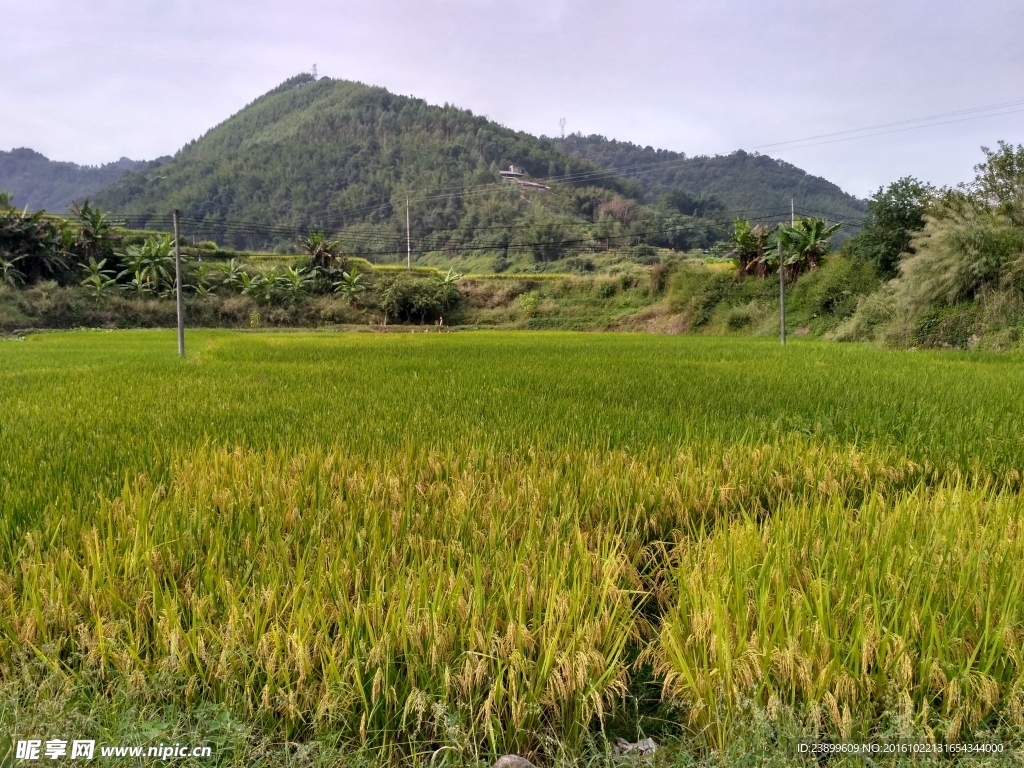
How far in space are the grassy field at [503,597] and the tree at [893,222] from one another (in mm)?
18421

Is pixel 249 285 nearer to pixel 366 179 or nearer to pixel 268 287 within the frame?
pixel 268 287

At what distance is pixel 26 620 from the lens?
1501mm

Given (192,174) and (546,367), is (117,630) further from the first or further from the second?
(192,174)

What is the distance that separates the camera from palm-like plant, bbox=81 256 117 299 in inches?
1103

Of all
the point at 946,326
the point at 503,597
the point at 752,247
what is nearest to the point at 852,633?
the point at 503,597

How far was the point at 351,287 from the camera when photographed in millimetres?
32375

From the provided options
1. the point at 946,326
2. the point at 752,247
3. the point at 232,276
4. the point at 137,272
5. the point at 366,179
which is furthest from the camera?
the point at 366,179

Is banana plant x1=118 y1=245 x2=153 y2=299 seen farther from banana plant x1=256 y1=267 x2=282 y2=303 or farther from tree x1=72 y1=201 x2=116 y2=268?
banana plant x1=256 y1=267 x2=282 y2=303

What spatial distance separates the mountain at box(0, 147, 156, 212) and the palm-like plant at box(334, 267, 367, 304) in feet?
321

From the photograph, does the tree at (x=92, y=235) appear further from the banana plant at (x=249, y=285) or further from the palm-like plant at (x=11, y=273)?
the banana plant at (x=249, y=285)

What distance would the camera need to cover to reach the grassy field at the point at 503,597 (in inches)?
49.8

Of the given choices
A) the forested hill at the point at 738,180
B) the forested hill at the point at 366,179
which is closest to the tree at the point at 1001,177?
the forested hill at the point at 366,179

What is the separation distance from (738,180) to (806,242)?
72567 millimetres

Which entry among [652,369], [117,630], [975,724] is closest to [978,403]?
[652,369]
